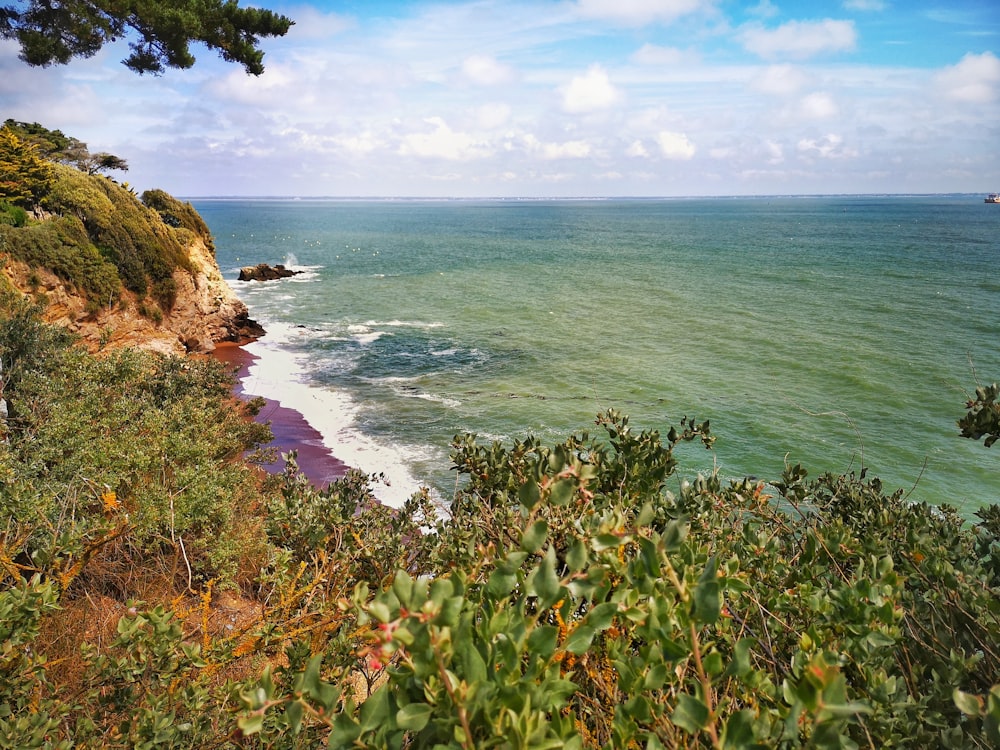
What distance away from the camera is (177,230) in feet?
108

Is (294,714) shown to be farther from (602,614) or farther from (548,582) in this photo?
(602,614)

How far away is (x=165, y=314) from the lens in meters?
29.4

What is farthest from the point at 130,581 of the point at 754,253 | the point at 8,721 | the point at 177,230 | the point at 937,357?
the point at 754,253

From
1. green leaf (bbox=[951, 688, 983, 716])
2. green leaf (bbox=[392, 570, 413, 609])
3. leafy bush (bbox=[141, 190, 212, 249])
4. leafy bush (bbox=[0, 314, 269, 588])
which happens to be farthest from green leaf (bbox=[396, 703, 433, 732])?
leafy bush (bbox=[141, 190, 212, 249])

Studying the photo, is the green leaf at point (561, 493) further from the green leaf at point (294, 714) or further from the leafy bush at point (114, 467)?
the leafy bush at point (114, 467)

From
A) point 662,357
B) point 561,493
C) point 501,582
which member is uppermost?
point 561,493

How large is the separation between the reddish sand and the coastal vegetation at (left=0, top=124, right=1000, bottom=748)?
1014cm

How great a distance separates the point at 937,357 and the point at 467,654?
127ft

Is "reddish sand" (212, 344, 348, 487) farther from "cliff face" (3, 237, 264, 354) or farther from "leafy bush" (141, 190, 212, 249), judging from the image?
"leafy bush" (141, 190, 212, 249)

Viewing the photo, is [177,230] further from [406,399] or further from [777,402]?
[777,402]

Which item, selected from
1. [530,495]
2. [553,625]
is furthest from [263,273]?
[553,625]

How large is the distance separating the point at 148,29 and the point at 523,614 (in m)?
20.4

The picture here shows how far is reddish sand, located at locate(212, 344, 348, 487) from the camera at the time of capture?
2034 cm

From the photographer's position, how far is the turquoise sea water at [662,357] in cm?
2239
